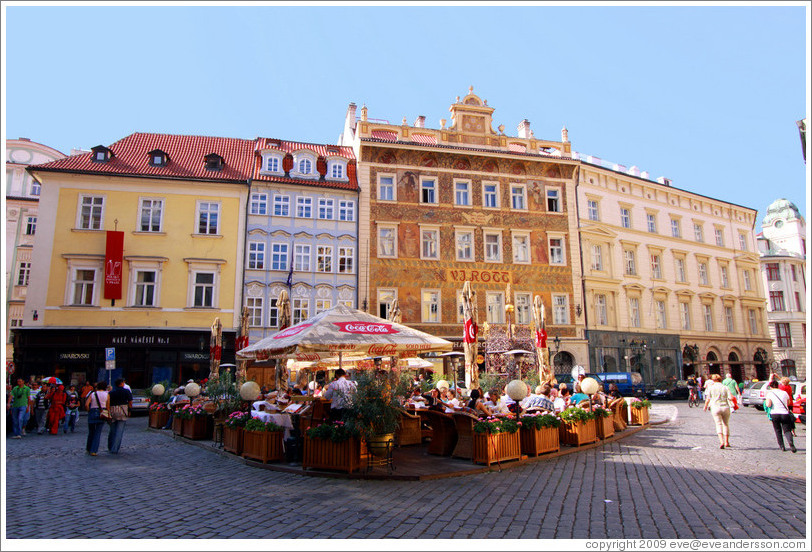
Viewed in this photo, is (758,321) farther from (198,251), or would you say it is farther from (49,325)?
(49,325)

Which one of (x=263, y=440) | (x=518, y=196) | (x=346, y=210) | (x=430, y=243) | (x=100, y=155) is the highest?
(x=100, y=155)

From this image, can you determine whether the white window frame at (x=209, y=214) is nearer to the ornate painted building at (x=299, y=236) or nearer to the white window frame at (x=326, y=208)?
the ornate painted building at (x=299, y=236)

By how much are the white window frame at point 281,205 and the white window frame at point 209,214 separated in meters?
3.10

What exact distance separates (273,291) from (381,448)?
21.2 metres

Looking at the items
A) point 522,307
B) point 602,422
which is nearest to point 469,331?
point 602,422

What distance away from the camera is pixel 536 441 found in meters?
10.3

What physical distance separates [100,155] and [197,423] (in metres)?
22.1

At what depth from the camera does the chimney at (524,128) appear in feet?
123

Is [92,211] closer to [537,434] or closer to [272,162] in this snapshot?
[272,162]

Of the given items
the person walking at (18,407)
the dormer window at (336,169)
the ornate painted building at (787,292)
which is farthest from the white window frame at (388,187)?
the ornate painted building at (787,292)

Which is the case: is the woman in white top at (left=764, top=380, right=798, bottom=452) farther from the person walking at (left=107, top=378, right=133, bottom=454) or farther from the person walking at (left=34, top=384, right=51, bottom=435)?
the person walking at (left=34, top=384, right=51, bottom=435)

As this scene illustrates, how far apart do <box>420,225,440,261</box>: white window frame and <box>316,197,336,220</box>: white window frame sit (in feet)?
17.4

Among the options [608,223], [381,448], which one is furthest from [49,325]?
[608,223]

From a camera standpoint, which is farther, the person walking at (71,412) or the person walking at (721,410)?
the person walking at (71,412)
